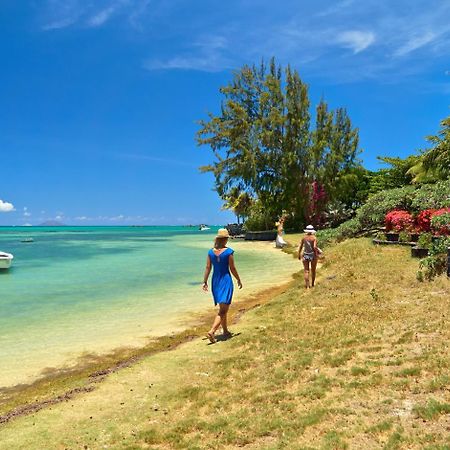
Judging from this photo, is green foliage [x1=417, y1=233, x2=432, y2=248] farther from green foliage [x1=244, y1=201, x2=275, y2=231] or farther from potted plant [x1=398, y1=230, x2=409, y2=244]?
green foliage [x1=244, y1=201, x2=275, y2=231]

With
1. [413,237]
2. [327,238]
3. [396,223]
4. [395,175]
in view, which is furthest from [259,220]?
[413,237]

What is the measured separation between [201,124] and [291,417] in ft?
152

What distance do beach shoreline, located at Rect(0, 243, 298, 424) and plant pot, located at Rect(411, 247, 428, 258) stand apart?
6.81 m

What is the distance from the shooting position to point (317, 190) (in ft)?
164

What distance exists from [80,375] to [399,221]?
50.6 ft

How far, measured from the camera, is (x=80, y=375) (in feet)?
26.7

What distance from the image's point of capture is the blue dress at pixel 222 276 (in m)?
8.92

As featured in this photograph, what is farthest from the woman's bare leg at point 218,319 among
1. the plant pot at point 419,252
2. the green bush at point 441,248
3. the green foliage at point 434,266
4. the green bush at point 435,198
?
the green bush at point 435,198

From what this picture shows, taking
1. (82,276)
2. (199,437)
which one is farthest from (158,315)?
(82,276)

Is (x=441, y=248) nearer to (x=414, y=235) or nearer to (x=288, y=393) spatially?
(x=414, y=235)

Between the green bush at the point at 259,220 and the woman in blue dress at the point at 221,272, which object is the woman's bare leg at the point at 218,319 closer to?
the woman in blue dress at the point at 221,272

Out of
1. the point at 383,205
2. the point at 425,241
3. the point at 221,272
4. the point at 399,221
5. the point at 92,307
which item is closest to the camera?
the point at 221,272

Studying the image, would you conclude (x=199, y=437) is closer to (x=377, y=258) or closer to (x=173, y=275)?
(x=377, y=258)

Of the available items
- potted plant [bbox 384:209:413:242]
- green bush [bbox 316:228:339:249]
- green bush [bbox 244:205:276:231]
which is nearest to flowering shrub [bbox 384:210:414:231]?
potted plant [bbox 384:209:413:242]
